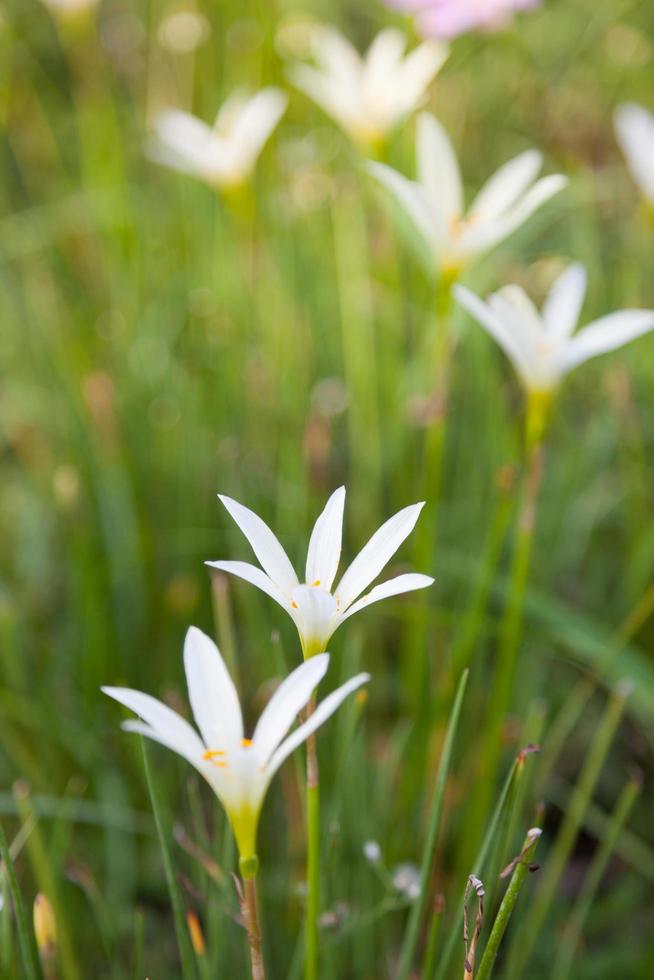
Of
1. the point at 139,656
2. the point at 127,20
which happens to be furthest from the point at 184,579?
the point at 127,20

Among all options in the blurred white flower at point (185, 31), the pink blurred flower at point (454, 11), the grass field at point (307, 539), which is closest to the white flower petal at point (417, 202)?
the grass field at point (307, 539)

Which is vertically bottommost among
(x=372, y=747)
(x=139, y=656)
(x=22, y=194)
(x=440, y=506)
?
(x=372, y=747)

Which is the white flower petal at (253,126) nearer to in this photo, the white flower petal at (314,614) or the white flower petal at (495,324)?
the white flower petal at (495,324)

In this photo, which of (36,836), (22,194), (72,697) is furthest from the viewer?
(22,194)

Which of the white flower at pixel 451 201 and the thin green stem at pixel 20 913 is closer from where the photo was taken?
the thin green stem at pixel 20 913

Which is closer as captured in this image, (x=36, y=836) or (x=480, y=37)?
(x=36, y=836)

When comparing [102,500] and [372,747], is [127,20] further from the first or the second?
[372,747]
